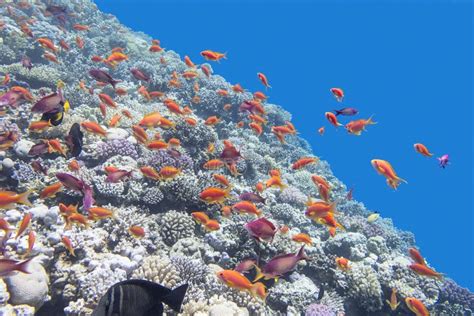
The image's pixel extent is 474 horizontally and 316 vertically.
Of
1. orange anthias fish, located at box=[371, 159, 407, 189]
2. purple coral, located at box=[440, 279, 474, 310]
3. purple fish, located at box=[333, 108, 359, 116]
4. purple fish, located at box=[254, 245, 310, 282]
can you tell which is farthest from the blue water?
purple fish, located at box=[254, 245, 310, 282]

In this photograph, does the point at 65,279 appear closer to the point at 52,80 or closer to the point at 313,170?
the point at 52,80

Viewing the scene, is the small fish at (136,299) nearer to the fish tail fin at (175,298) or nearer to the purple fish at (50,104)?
A: the fish tail fin at (175,298)

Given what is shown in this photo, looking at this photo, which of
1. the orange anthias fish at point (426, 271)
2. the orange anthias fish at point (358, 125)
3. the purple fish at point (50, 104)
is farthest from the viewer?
the orange anthias fish at point (358, 125)

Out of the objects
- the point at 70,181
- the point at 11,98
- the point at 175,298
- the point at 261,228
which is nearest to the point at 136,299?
the point at 175,298

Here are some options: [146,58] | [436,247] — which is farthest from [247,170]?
[436,247]

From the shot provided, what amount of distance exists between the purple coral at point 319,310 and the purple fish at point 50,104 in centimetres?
603

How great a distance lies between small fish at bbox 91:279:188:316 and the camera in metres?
2.19

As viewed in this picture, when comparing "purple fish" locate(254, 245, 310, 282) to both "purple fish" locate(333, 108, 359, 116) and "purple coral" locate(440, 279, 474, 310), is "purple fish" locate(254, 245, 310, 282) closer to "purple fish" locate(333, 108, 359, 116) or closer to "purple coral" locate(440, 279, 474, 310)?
"purple fish" locate(333, 108, 359, 116)

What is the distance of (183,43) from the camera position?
15312 centimetres

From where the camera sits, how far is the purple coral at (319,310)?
6.68 meters

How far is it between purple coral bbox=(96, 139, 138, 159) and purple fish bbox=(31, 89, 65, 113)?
3595 mm

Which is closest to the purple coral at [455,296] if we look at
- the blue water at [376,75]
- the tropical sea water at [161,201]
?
the tropical sea water at [161,201]

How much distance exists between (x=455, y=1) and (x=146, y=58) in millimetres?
92035

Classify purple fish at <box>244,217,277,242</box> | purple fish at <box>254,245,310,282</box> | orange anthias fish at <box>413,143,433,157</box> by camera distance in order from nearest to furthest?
A: purple fish at <box>254,245,310,282</box>, purple fish at <box>244,217,277,242</box>, orange anthias fish at <box>413,143,433,157</box>
